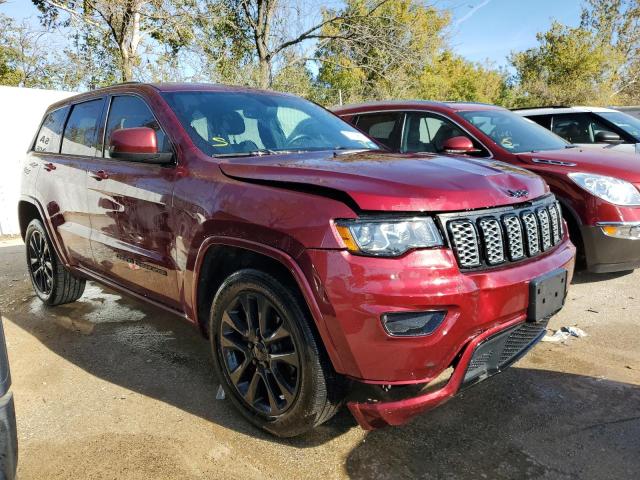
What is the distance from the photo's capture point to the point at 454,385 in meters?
2.18

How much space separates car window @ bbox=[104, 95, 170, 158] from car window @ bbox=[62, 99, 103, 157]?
20cm

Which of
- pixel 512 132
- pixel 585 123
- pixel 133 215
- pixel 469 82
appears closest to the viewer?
pixel 133 215

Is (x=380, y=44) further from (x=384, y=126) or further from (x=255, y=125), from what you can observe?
(x=255, y=125)

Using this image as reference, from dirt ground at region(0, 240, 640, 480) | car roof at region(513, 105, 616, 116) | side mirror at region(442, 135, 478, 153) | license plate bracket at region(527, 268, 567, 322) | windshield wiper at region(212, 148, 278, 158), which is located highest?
car roof at region(513, 105, 616, 116)

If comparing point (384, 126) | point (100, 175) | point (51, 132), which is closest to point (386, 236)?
point (100, 175)

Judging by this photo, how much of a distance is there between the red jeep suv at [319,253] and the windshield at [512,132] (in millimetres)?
2155

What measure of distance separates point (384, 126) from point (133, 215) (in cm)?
339

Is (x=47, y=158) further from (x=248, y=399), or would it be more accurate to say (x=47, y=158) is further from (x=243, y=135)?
(x=248, y=399)

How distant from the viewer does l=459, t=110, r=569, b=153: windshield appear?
5156mm

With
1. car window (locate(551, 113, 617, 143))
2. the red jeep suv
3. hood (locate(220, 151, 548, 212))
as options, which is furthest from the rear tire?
car window (locate(551, 113, 617, 143))

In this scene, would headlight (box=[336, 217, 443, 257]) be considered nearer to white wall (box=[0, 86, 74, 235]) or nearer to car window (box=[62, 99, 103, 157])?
car window (box=[62, 99, 103, 157])

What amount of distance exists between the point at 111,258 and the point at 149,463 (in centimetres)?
155

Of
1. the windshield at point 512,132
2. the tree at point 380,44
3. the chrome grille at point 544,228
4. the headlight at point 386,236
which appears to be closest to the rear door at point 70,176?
the headlight at point 386,236

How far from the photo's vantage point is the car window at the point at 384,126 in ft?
18.7
